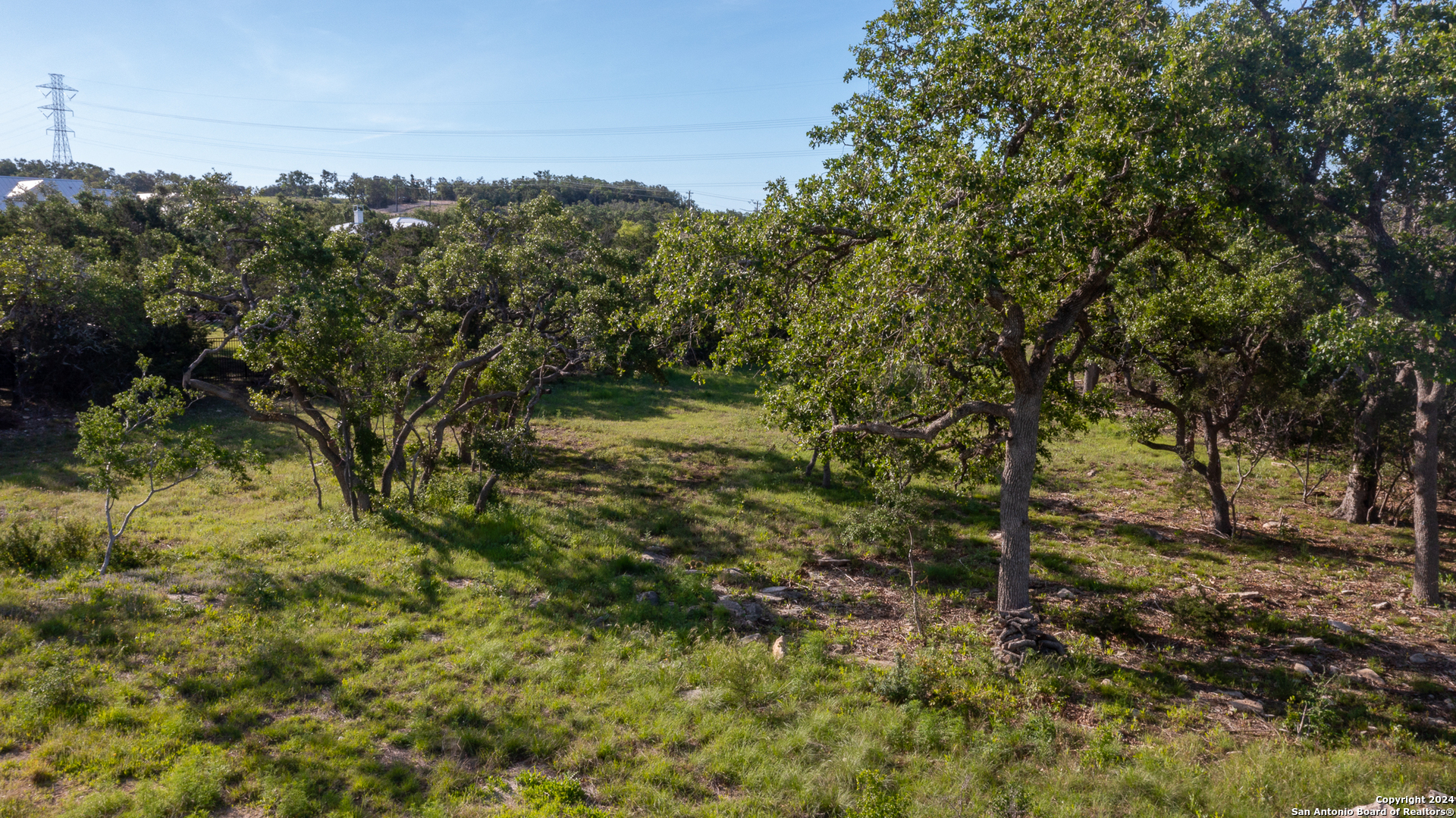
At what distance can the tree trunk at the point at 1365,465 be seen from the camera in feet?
51.7

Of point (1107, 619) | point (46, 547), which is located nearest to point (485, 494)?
point (46, 547)

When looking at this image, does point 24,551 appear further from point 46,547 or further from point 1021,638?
point 1021,638

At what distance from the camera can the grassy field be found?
21.7 feet

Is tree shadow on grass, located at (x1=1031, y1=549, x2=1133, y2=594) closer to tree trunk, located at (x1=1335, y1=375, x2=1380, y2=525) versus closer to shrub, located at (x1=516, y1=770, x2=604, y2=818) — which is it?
tree trunk, located at (x1=1335, y1=375, x2=1380, y2=525)

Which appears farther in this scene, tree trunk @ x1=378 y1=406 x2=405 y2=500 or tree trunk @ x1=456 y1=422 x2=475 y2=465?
tree trunk @ x1=456 y1=422 x2=475 y2=465

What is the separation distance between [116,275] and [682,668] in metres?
25.3

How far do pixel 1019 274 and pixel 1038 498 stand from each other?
1207cm

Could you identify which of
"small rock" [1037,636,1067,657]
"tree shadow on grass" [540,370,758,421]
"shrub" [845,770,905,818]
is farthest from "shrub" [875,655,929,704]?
"tree shadow on grass" [540,370,758,421]

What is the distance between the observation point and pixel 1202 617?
1068 cm

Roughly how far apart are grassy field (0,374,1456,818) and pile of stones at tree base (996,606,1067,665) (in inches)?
16.6

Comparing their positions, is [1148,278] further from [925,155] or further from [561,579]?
[561,579]

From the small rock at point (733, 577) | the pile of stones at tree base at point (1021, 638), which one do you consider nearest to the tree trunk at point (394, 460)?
the small rock at point (733, 577)

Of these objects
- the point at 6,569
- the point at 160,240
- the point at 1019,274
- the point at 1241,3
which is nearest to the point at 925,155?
the point at 1019,274

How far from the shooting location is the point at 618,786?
22.0 ft
